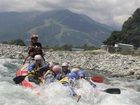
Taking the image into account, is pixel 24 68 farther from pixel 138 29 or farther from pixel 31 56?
pixel 138 29

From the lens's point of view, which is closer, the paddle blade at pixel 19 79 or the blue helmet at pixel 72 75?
the blue helmet at pixel 72 75

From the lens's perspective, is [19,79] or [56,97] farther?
[19,79]

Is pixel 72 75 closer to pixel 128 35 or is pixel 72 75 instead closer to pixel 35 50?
pixel 35 50

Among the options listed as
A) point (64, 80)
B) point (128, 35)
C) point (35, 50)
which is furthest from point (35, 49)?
point (128, 35)

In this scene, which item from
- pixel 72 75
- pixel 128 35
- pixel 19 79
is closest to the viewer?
pixel 72 75

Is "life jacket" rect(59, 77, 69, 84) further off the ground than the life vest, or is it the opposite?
the life vest

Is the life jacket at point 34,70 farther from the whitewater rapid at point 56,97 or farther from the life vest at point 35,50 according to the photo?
the life vest at point 35,50

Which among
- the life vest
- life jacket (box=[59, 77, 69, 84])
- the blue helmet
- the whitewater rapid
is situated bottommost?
the whitewater rapid

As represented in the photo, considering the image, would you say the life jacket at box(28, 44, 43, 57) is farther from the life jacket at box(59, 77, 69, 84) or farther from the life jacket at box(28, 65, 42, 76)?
the life jacket at box(59, 77, 69, 84)

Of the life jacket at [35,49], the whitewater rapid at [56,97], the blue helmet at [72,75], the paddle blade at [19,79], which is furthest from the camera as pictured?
the life jacket at [35,49]

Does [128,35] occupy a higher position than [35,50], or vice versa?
[128,35]

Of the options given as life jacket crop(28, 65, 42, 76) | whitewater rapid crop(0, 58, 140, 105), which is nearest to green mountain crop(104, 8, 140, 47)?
life jacket crop(28, 65, 42, 76)

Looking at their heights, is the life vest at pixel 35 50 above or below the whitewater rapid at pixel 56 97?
above

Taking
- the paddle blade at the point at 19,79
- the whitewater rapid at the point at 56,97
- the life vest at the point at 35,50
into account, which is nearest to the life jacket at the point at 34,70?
the paddle blade at the point at 19,79
